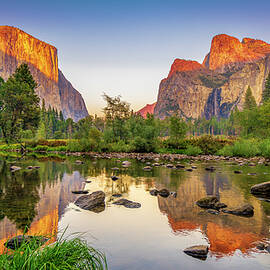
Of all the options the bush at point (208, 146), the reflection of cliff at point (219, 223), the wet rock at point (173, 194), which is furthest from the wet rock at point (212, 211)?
the bush at point (208, 146)

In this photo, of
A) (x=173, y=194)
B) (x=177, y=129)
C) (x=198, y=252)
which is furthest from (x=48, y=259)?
(x=177, y=129)

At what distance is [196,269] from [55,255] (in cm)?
297

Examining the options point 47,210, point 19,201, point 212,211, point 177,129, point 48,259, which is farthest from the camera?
point 177,129

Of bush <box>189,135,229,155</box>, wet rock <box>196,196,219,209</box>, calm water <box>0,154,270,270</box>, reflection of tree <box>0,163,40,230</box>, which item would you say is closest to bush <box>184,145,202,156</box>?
bush <box>189,135,229,155</box>

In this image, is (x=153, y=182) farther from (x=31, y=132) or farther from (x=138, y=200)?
(x=31, y=132)

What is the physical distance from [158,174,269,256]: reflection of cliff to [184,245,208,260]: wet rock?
32cm

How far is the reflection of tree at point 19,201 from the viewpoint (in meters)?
8.03

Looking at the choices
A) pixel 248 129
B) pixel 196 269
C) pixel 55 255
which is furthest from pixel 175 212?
pixel 248 129

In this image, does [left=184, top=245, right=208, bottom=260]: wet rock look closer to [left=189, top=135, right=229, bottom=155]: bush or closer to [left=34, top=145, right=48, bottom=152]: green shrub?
[left=189, top=135, right=229, bottom=155]: bush

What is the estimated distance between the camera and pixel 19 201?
33.8ft

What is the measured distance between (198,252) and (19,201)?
25.8 ft

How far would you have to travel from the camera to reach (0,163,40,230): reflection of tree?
803 centimetres

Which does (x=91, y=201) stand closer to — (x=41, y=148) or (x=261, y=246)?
(x=261, y=246)

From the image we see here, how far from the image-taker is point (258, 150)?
112ft
